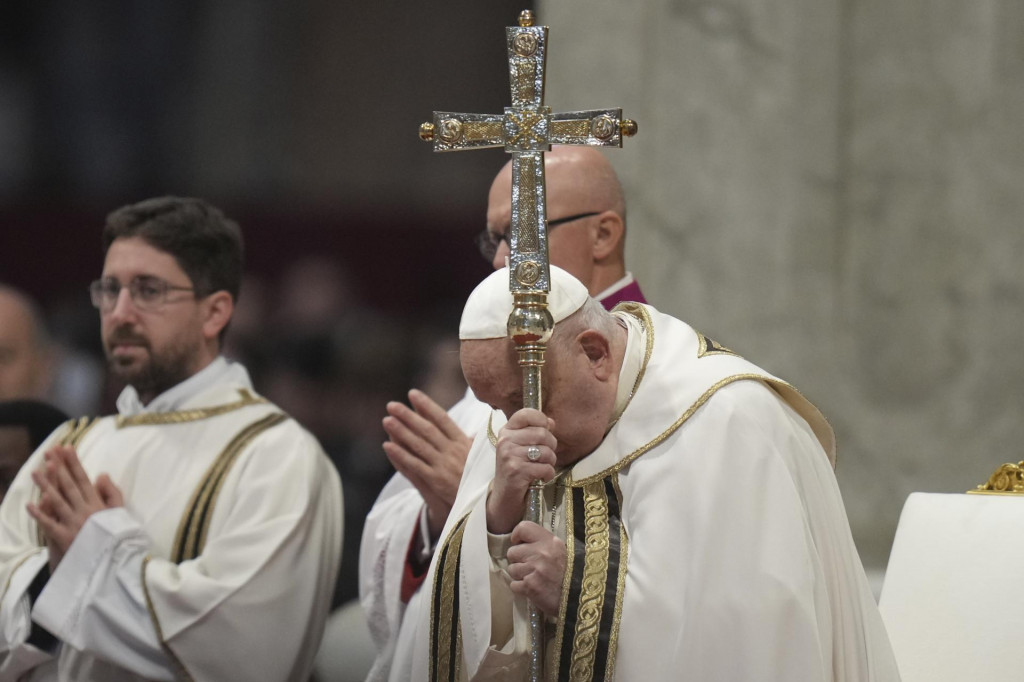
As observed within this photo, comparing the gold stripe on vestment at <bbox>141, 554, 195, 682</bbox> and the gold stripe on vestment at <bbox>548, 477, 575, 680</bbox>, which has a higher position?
the gold stripe on vestment at <bbox>548, 477, 575, 680</bbox>

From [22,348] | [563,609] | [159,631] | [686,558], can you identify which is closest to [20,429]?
[22,348]

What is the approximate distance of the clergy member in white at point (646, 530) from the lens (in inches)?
100

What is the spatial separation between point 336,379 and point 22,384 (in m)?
1.11

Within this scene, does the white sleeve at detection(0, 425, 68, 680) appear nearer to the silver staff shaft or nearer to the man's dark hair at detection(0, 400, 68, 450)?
the man's dark hair at detection(0, 400, 68, 450)

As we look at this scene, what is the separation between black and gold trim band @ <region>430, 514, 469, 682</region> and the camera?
2781 mm

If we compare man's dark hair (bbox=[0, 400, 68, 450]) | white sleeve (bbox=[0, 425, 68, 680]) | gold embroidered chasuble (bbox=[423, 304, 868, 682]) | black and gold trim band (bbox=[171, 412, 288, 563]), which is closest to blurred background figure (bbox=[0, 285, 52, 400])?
man's dark hair (bbox=[0, 400, 68, 450])

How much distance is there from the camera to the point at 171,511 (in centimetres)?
397

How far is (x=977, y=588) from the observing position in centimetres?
313

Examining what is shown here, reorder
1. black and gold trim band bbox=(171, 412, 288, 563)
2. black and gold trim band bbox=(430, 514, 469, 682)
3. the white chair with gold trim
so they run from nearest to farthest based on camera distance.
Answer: black and gold trim band bbox=(430, 514, 469, 682) < the white chair with gold trim < black and gold trim band bbox=(171, 412, 288, 563)

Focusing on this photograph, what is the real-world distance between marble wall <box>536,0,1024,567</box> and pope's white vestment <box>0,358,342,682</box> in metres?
1.52

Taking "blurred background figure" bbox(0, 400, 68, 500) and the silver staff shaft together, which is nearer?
the silver staff shaft

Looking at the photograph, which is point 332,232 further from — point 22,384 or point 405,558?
point 405,558

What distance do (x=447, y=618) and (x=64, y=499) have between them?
1.51 meters

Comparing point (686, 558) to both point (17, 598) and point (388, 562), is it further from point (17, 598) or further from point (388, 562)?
point (17, 598)
